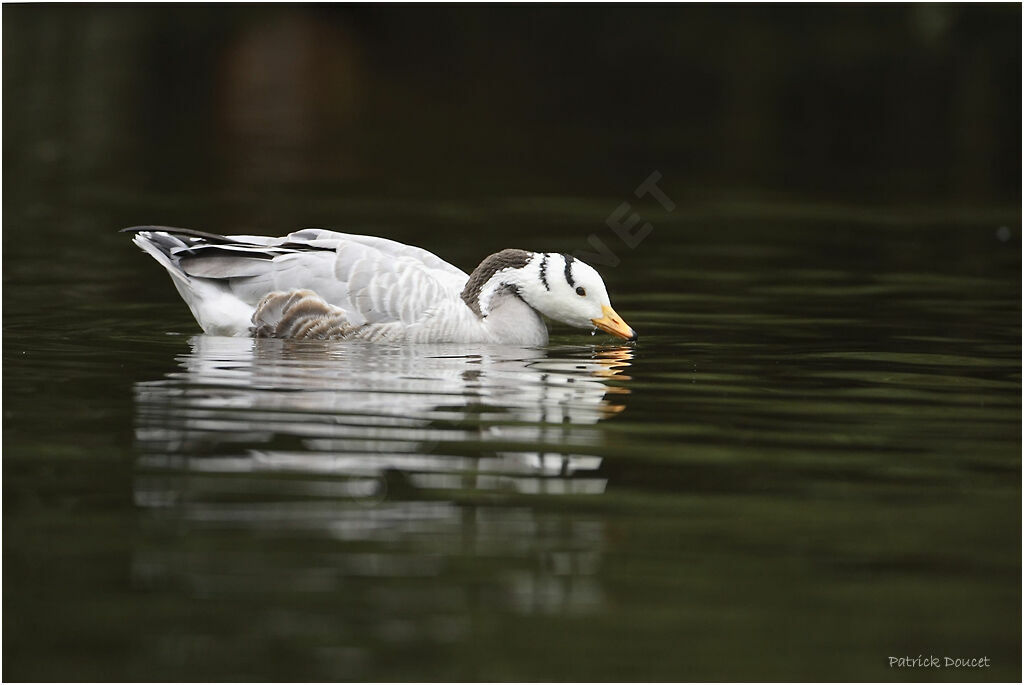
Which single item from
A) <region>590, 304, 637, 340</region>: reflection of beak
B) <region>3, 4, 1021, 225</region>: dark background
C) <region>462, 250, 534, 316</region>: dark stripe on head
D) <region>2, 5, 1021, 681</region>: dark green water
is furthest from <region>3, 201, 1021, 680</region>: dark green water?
→ <region>3, 4, 1021, 225</region>: dark background

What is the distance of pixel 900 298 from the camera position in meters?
17.7

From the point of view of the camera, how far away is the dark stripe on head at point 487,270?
14.2 meters

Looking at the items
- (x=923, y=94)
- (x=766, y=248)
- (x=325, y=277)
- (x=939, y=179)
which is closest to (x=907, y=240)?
(x=766, y=248)

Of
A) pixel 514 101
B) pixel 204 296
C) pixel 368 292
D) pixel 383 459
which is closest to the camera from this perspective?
pixel 383 459

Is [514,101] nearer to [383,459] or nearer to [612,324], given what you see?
[612,324]

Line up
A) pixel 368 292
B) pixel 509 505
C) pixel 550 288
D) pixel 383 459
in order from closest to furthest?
pixel 509 505
pixel 383 459
pixel 368 292
pixel 550 288

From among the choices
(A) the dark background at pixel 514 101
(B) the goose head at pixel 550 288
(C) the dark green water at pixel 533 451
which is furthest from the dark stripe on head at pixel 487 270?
(A) the dark background at pixel 514 101

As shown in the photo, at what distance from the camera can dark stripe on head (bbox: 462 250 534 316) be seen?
14.2m

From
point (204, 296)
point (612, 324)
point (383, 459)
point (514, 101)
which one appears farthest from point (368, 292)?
point (514, 101)

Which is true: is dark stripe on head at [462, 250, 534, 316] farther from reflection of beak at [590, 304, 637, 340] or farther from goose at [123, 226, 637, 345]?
reflection of beak at [590, 304, 637, 340]

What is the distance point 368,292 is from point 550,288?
1473 mm

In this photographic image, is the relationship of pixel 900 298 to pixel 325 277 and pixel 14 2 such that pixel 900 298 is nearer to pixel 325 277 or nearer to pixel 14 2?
pixel 325 277

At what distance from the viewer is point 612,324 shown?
46.3 ft

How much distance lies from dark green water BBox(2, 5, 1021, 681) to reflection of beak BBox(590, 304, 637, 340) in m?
0.26
